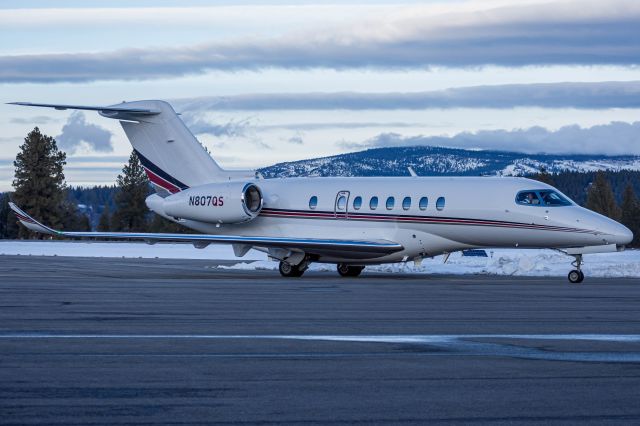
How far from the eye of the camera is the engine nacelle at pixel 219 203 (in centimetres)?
3120

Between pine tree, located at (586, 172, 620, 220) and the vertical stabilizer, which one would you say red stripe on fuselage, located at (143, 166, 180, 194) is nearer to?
the vertical stabilizer

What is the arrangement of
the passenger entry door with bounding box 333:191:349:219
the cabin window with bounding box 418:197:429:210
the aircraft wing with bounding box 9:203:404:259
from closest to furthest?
1. the aircraft wing with bounding box 9:203:404:259
2. the cabin window with bounding box 418:197:429:210
3. the passenger entry door with bounding box 333:191:349:219

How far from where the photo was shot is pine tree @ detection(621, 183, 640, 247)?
427ft

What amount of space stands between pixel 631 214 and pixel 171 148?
4323 inches

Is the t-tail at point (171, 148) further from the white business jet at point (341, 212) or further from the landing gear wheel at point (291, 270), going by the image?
the landing gear wheel at point (291, 270)

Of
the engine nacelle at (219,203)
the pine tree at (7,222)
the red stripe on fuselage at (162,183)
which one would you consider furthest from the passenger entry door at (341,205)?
the pine tree at (7,222)

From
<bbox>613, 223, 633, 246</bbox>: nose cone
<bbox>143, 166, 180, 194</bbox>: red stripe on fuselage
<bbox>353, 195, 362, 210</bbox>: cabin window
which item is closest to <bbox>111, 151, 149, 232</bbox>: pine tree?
<bbox>143, 166, 180, 194</bbox>: red stripe on fuselage

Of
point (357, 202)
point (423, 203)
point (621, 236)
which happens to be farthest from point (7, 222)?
point (621, 236)

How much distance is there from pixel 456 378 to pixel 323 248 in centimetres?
1951

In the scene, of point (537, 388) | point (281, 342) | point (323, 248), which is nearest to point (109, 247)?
point (323, 248)

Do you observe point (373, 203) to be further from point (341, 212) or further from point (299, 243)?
point (299, 243)

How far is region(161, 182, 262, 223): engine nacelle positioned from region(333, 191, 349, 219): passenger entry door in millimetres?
2345

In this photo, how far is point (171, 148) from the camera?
109ft

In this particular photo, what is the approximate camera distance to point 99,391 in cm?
845
